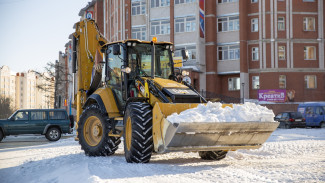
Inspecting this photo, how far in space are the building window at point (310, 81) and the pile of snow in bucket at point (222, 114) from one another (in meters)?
36.1

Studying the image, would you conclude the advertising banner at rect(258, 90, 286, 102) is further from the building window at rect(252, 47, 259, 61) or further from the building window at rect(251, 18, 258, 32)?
the building window at rect(251, 18, 258, 32)

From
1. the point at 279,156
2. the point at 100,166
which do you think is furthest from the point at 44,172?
the point at 279,156

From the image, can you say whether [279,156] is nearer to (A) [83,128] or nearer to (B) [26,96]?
(A) [83,128]

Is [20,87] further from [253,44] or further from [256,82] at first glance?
[256,82]

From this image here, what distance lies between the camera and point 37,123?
26969mm

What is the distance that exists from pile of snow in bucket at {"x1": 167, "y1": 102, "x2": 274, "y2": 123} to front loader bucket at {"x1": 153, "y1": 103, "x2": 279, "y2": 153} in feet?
0.32

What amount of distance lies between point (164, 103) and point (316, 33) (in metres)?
38.6

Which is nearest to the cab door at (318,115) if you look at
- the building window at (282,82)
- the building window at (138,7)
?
the building window at (282,82)

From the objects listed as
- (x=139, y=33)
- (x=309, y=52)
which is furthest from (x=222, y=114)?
(x=139, y=33)

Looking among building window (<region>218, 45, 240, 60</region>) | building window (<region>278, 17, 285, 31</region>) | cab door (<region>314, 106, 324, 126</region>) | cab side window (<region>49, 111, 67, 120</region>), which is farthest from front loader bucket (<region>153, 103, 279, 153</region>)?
building window (<region>278, 17, 285, 31</region>)

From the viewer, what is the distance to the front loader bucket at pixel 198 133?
379 inches

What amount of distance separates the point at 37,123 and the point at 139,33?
23.0 metres

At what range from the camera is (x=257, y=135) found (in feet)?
34.6

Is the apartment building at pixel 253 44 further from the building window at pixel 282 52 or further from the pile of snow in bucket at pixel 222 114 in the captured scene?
the pile of snow in bucket at pixel 222 114
